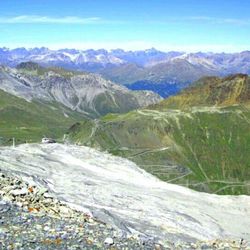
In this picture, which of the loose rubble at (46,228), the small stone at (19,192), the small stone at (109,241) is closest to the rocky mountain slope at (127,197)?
the loose rubble at (46,228)

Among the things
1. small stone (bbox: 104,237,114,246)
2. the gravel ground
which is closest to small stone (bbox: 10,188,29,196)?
the gravel ground

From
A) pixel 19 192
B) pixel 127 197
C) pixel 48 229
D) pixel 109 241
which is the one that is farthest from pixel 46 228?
pixel 127 197

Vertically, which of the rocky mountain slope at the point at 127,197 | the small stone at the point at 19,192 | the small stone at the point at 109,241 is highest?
the small stone at the point at 19,192

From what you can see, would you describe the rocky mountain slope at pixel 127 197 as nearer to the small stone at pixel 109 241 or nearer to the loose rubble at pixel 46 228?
the loose rubble at pixel 46 228

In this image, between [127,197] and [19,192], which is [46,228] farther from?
[127,197]

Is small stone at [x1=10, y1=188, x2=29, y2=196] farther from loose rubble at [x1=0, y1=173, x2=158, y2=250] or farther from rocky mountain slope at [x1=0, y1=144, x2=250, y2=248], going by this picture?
rocky mountain slope at [x1=0, y1=144, x2=250, y2=248]

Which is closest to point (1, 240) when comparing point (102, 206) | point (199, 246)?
point (199, 246)
